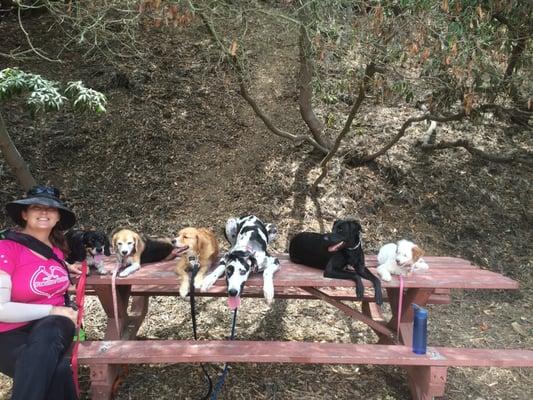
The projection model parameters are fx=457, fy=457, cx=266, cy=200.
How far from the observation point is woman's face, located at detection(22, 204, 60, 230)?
3.05 m

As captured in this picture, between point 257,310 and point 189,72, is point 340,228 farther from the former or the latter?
point 189,72

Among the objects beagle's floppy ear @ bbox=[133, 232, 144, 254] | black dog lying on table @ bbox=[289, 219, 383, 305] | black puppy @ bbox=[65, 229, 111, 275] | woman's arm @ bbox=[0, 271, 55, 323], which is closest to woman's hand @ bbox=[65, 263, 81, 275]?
black puppy @ bbox=[65, 229, 111, 275]

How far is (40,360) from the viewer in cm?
267

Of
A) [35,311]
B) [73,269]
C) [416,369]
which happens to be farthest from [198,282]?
[416,369]

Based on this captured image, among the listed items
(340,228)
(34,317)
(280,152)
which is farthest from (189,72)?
(34,317)

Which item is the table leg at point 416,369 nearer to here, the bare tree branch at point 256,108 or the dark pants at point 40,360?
the dark pants at point 40,360

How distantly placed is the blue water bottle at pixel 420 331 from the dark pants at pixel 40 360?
231 centimetres

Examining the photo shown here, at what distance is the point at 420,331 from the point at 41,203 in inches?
107

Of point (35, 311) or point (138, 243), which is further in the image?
point (138, 243)

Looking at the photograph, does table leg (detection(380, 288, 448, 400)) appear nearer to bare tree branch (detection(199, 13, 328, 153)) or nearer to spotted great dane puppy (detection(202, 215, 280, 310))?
spotted great dane puppy (detection(202, 215, 280, 310))

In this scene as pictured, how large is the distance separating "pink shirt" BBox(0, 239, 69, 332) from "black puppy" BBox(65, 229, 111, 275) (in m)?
0.33

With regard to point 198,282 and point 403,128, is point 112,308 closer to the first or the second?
point 198,282

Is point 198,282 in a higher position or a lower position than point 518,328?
higher

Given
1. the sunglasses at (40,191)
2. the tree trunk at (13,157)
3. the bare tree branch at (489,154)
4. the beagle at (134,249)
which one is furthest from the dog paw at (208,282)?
the bare tree branch at (489,154)
